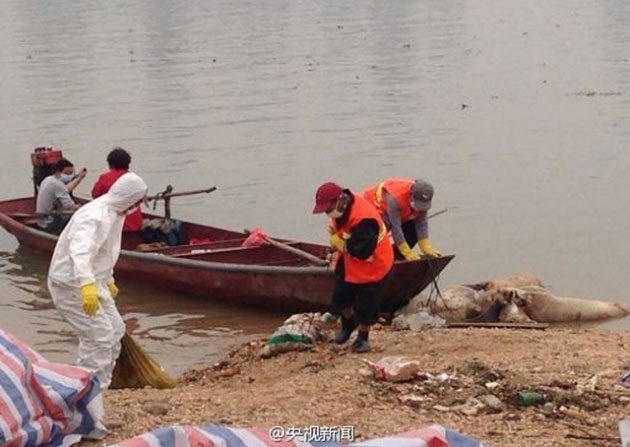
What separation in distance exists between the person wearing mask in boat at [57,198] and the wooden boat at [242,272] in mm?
215

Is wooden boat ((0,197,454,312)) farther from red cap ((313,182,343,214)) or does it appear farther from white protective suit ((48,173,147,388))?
white protective suit ((48,173,147,388))

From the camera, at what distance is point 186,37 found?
44719mm

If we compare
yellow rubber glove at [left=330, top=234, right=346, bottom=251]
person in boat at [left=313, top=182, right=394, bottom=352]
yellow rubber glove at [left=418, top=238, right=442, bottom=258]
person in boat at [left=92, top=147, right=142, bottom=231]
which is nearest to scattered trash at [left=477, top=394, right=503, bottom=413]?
person in boat at [left=313, top=182, right=394, bottom=352]

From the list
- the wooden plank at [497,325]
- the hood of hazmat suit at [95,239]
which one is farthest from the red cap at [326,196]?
the wooden plank at [497,325]

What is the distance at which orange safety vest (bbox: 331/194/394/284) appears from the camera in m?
9.17

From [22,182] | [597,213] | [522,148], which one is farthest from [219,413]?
[522,148]

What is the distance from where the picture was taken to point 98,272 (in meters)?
8.10

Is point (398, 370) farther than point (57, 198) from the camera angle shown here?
No

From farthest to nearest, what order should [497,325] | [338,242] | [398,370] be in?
[497,325]
[338,242]
[398,370]

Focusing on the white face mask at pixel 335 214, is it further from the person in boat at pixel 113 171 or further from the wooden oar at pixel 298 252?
the person in boat at pixel 113 171

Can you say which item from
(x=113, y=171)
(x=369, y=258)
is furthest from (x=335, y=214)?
(x=113, y=171)

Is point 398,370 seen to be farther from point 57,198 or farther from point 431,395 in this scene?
point 57,198

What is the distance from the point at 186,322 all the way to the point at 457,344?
4267mm

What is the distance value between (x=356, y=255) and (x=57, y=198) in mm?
6528
